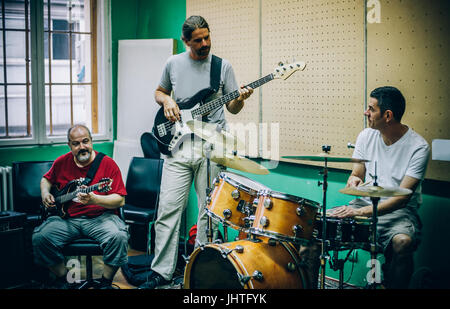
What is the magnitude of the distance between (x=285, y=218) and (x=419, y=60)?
1.29 metres

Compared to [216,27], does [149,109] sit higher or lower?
lower

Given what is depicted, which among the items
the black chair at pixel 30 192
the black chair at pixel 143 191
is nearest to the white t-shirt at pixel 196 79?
the black chair at pixel 143 191

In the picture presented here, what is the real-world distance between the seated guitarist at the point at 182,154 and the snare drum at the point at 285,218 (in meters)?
0.90

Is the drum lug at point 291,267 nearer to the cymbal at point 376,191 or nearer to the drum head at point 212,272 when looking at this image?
the drum head at point 212,272

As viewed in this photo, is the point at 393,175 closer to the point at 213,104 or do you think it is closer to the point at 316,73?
the point at 316,73

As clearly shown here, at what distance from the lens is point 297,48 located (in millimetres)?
3727

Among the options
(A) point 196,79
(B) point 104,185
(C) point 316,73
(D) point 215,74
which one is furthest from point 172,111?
(C) point 316,73

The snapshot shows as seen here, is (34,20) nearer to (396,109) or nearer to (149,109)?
(149,109)

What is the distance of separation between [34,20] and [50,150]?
1.27 metres

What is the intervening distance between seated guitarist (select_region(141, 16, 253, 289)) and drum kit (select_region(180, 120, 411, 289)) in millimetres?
659

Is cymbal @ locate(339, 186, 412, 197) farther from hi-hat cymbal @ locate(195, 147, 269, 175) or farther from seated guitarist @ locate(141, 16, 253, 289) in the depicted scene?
seated guitarist @ locate(141, 16, 253, 289)

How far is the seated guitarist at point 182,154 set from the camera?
356cm

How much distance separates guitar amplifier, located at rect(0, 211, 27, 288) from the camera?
3.62 metres
